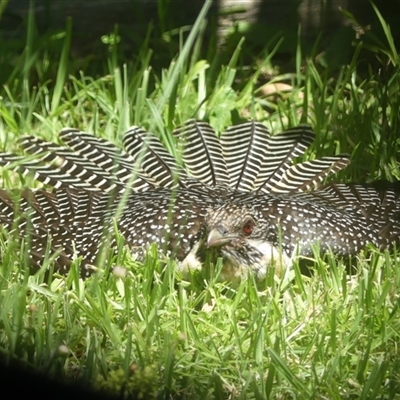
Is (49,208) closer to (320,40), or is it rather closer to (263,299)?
(263,299)

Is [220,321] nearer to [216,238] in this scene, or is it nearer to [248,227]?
[216,238]

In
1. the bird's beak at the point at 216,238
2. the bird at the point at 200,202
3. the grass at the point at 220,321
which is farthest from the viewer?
the bird at the point at 200,202

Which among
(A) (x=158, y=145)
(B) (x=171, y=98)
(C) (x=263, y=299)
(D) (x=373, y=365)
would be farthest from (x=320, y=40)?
(D) (x=373, y=365)

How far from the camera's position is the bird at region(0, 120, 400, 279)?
161 inches

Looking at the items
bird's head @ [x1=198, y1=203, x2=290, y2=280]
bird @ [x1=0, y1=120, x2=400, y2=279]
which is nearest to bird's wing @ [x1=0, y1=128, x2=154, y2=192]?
bird @ [x1=0, y1=120, x2=400, y2=279]

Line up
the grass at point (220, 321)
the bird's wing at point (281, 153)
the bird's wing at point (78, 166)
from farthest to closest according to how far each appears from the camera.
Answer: the bird's wing at point (281, 153) < the bird's wing at point (78, 166) < the grass at point (220, 321)

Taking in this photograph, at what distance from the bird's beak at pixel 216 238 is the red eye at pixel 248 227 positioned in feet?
0.36

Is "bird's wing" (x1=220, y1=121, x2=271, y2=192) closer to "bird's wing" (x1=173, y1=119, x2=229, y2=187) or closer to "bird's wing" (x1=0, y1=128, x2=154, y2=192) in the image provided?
"bird's wing" (x1=173, y1=119, x2=229, y2=187)

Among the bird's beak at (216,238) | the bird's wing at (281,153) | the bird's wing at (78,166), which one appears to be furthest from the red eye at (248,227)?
the bird's wing at (78,166)

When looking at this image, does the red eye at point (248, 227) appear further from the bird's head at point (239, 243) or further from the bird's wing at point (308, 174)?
the bird's wing at point (308, 174)

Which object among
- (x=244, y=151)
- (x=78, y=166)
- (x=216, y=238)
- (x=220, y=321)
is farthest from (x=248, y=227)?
(x=78, y=166)

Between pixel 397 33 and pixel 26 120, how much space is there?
2377 mm

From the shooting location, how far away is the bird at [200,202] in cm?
408

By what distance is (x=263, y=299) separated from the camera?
3805 millimetres
